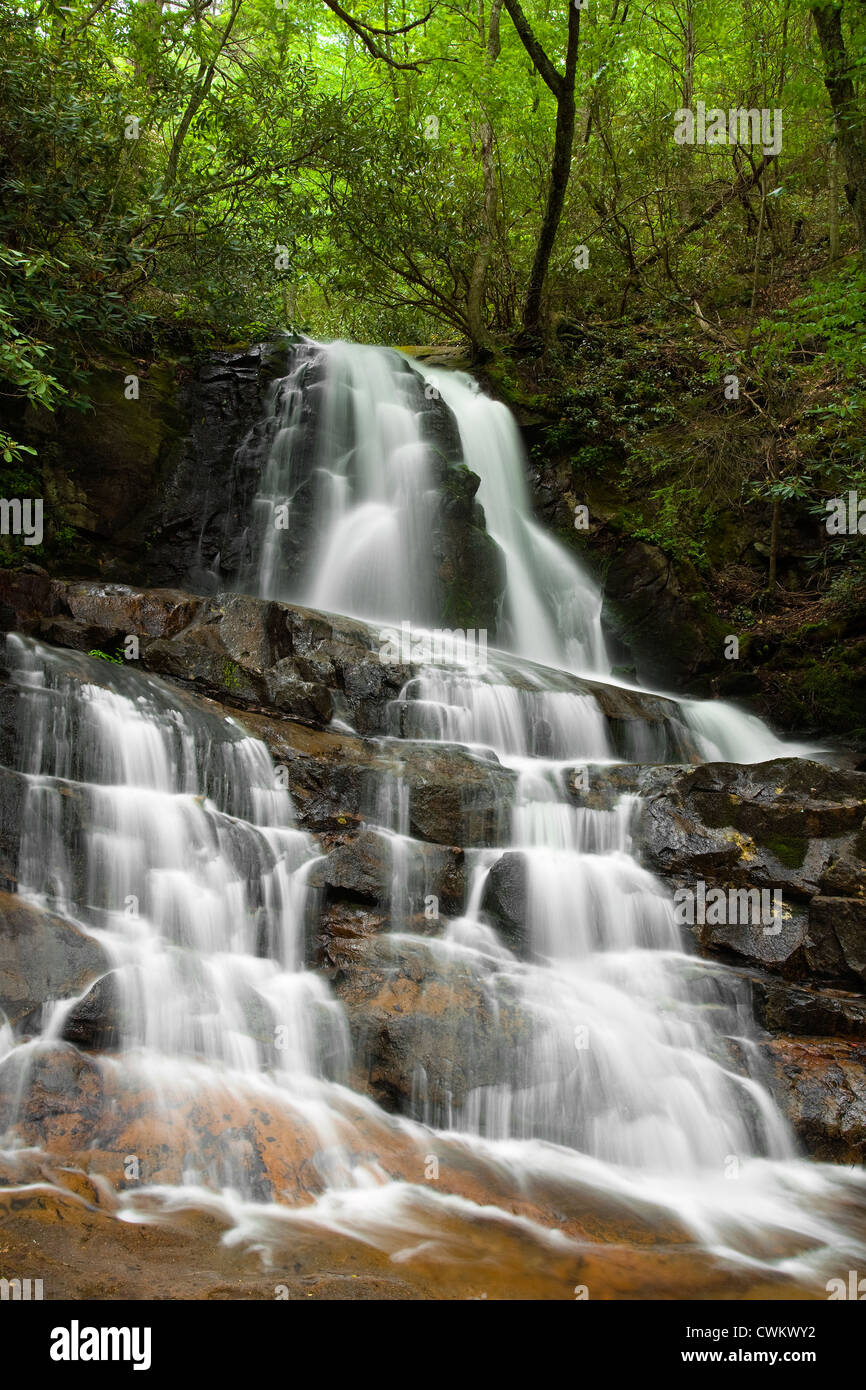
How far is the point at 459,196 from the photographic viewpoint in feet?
51.7

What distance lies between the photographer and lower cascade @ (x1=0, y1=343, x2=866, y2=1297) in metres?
4.66

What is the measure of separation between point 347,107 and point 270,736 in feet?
31.2

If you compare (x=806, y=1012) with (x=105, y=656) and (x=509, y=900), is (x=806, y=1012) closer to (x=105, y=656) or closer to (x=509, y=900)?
(x=509, y=900)

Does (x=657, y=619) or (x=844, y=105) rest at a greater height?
(x=844, y=105)

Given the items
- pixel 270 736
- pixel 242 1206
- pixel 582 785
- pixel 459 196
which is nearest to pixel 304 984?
pixel 242 1206

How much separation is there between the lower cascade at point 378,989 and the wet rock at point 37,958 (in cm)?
5

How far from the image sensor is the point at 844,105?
851 cm

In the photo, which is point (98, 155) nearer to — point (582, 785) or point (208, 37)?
point (208, 37)
